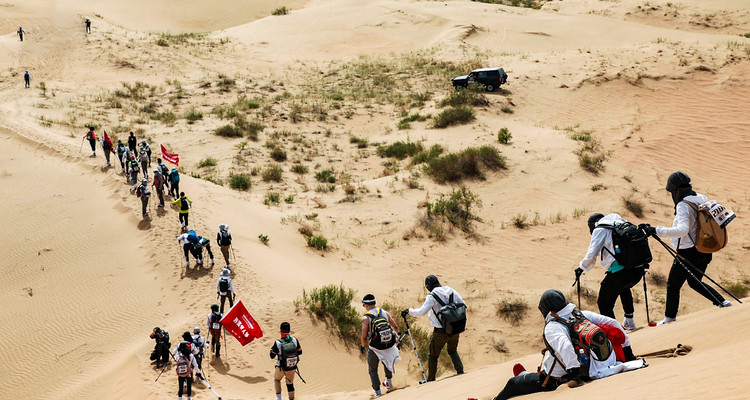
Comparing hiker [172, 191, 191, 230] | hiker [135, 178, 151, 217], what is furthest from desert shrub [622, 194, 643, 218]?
hiker [135, 178, 151, 217]

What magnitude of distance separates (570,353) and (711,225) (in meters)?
3.78

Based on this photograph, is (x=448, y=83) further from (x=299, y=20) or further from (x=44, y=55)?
(x=44, y=55)

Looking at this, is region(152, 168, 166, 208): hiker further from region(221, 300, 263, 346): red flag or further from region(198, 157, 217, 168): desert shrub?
region(221, 300, 263, 346): red flag

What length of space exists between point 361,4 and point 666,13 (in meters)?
26.8

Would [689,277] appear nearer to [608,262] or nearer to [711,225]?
[711,225]

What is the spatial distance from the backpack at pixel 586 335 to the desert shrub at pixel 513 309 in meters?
9.79

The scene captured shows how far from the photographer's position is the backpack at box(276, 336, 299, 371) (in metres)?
10.4

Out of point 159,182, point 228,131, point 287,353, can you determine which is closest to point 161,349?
point 287,353

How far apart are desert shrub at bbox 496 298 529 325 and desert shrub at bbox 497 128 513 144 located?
11.6 m

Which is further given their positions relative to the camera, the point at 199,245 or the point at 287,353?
the point at 199,245

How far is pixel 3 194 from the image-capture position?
74.0ft

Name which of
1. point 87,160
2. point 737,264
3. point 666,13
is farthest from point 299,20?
point 737,264

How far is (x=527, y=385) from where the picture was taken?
22.8 ft

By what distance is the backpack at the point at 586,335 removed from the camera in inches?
251
